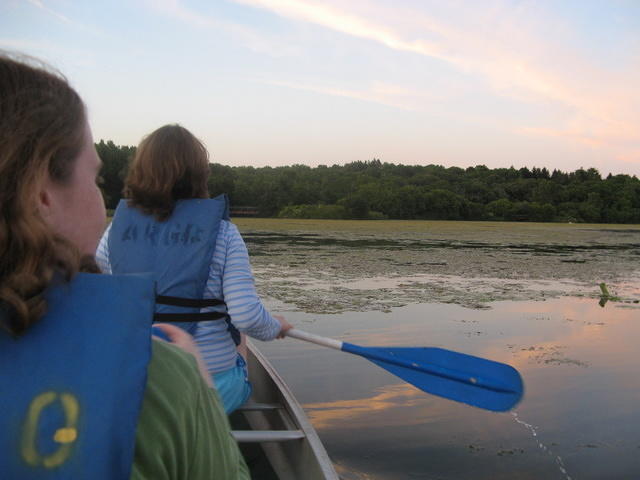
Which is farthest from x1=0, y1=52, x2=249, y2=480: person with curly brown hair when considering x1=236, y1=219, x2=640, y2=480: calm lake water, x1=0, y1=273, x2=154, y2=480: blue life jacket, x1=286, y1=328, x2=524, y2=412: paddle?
x1=236, y1=219, x2=640, y2=480: calm lake water

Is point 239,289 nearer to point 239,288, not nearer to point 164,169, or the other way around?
point 239,288

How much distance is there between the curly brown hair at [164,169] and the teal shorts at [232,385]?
59cm

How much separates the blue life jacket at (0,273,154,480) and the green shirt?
0.08ft

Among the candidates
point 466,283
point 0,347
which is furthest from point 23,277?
point 466,283

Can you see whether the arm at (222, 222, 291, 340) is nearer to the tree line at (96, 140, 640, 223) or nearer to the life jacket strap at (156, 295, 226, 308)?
the life jacket strap at (156, 295, 226, 308)

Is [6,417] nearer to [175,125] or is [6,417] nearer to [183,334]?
[183,334]

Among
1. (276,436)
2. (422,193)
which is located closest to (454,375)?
(276,436)

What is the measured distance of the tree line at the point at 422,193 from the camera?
38656mm

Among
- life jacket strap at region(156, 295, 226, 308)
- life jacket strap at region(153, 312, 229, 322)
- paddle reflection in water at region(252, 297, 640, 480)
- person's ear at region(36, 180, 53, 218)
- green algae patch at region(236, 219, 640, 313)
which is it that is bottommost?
paddle reflection in water at region(252, 297, 640, 480)

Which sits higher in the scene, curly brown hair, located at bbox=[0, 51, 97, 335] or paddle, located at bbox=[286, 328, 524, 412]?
curly brown hair, located at bbox=[0, 51, 97, 335]

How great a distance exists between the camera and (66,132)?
596 mm

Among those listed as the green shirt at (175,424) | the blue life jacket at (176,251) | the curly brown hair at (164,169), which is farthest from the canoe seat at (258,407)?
the green shirt at (175,424)

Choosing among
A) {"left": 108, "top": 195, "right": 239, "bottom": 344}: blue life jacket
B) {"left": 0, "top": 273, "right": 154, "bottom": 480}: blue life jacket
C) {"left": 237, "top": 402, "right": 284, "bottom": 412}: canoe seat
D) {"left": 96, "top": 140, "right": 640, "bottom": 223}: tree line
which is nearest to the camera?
{"left": 0, "top": 273, "right": 154, "bottom": 480}: blue life jacket

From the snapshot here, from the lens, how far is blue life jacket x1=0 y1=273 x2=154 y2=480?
513mm
